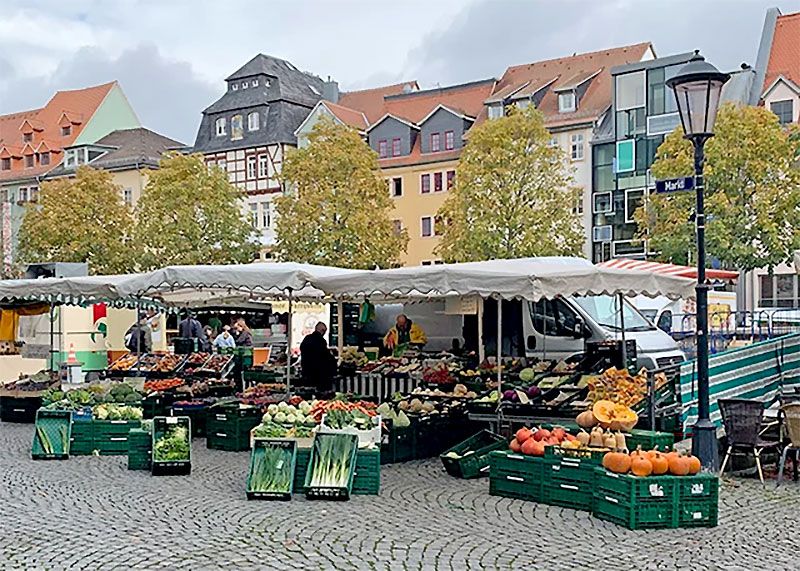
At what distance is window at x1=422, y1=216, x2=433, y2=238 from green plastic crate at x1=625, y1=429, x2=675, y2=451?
4170 centimetres

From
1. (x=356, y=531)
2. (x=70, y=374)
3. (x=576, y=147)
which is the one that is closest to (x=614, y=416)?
(x=356, y=531)

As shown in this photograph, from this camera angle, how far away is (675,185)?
10.4 meters

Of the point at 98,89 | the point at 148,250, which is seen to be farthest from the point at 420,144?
A: the point at 98,89

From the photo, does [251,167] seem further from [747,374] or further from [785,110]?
[747,374]

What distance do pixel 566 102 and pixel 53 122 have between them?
36618 millimetres

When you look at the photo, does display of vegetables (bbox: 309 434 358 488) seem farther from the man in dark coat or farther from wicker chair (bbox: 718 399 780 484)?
the man in dark coat

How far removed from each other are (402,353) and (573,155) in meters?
32.5

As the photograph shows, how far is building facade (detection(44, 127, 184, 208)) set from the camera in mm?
60969

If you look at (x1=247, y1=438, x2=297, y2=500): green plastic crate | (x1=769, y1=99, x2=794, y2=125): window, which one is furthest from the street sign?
(x1=769, y1=99, x2=794, y2=125): window

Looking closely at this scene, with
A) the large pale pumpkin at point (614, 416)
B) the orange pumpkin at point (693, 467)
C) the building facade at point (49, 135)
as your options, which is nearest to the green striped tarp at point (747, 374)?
the large pale pumpkin at point (614, 416)

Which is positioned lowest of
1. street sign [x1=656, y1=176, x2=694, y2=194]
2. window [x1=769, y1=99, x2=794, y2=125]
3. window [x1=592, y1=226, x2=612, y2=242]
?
street sign [x1=656, y1=176, x2=694, y2=194]

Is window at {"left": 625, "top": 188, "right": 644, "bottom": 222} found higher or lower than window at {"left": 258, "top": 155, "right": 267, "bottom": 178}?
lower

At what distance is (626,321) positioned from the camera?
17.1 meters

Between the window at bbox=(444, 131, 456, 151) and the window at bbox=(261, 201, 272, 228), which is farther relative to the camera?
the window at bbox=(261, 201, 272, 228)
